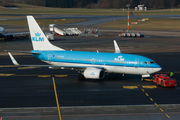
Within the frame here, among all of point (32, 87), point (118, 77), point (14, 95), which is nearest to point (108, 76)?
point (118, 77)

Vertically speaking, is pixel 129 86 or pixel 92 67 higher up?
pixel 92 67

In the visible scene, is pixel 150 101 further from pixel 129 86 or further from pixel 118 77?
pixel 118 77

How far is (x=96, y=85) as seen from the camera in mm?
36500

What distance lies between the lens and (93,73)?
3684cm

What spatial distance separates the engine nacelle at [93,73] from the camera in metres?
36.7

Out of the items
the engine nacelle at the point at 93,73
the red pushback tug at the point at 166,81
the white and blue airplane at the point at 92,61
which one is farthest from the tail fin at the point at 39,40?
the red pushback tug at the point at 166,81

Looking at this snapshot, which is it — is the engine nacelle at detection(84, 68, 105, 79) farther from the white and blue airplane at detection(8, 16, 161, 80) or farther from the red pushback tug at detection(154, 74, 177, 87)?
the red pushback tug at detection(154, 74, 177, 87)

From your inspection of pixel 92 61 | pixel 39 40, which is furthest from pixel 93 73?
pixel 39 40

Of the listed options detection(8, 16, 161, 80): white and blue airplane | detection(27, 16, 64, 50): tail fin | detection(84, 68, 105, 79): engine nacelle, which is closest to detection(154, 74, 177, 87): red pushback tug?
detection(8, 16, 161, 80): white and blue airplane

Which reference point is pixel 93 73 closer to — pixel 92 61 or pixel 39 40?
pixel 92 61

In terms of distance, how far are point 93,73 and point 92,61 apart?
2569mm

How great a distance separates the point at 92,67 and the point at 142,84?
25.4 ft

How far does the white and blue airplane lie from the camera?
121 feet

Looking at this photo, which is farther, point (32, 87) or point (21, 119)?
point (32, 87)
